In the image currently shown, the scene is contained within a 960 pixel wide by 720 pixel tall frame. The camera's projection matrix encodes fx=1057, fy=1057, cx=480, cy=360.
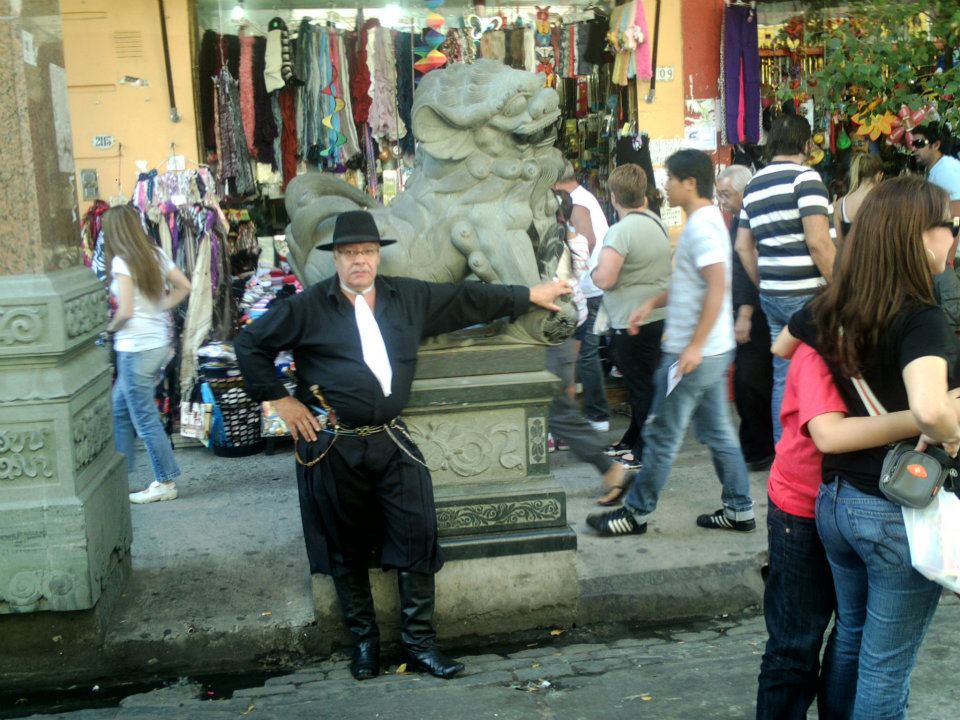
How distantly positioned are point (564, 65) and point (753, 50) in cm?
162

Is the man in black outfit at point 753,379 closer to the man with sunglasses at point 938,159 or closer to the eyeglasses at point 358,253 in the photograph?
the man with sunglasses at point 938,159

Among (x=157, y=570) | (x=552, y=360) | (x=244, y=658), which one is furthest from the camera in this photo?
(x=552, y=360)

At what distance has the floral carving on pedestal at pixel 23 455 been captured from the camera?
4109 mm

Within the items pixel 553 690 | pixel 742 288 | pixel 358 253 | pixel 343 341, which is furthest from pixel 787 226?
pixel 553 690

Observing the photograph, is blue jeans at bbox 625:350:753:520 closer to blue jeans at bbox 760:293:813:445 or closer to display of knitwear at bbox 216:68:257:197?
blue jeans at bbox 760:293:813:445

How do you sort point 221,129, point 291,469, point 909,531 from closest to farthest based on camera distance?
point 909,531, point 291,469, point 221,129

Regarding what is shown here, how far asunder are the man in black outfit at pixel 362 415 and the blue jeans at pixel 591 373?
2.97 meters

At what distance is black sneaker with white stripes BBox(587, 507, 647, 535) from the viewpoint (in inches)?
211

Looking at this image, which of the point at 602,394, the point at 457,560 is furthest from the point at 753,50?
the point at 457,560

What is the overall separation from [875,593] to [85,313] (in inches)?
126

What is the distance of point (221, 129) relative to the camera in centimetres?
876

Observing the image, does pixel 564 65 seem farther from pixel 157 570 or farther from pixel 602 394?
pixel 157 570

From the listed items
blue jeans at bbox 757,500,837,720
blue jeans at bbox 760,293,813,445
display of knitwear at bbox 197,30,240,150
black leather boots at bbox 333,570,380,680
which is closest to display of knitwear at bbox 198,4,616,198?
display of knitwear at bbox 197,30,240,150

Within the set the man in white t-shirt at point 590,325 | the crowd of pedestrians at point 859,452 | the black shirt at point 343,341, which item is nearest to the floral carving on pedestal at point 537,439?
the black shirt at point 343,341
